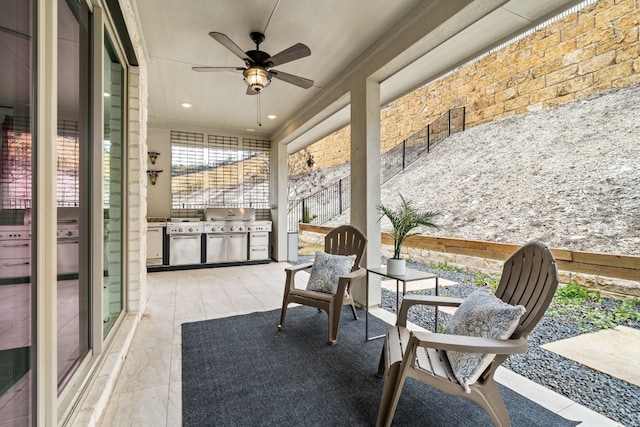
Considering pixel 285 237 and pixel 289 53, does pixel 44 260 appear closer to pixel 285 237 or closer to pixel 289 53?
pixel 289 53

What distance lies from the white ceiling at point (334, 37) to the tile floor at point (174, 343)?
262 cm

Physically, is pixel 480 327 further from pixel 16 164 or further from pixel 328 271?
pixel 16 164

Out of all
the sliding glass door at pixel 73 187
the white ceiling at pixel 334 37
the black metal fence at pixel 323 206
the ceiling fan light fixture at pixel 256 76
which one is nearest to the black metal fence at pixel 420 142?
the black metal fence at pixel 323 206

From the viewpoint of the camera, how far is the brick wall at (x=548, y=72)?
5133 millimetres

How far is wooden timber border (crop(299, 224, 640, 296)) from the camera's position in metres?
3.42

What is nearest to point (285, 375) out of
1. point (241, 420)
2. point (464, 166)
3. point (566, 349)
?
point (241, 420)

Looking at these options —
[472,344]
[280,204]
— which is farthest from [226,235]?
[472,344]

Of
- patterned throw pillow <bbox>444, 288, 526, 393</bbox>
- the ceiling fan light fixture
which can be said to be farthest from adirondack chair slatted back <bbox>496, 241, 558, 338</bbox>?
the ceiling fan light fixture

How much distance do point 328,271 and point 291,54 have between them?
76.7 inches

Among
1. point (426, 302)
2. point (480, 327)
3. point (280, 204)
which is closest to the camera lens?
point (480, 327)

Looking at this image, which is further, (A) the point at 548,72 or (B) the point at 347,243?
(A) the point at 548,72

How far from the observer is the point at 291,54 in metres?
2.63

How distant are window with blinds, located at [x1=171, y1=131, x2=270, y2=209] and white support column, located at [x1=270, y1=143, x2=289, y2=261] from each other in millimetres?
465

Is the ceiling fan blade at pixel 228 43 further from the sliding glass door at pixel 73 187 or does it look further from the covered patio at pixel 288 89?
the sliding glass door at pixel 73 187
